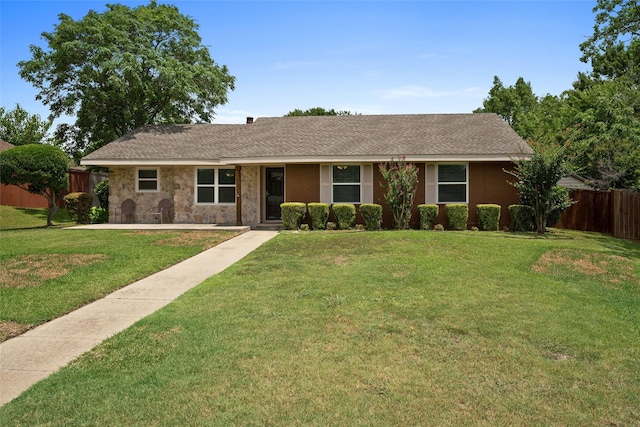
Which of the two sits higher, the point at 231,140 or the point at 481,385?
the point at 231,140

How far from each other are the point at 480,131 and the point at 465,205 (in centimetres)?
436

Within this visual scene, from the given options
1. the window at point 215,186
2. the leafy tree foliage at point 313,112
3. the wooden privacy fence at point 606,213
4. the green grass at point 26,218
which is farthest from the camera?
the leafy tree foliage at point 313,112

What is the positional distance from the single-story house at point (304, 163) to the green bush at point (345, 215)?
38.2 inches

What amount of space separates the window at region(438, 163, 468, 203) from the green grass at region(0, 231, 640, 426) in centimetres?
808

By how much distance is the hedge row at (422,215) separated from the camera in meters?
15.4

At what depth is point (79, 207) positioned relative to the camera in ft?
62.5

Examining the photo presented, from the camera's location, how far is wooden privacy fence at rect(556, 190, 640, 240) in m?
14.7

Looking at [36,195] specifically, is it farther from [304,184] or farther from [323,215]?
[323,215]

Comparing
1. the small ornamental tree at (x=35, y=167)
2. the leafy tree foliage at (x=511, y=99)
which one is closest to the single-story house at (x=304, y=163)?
the small ornamental tree at (x=35, y=167)

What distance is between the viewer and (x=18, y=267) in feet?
29.3

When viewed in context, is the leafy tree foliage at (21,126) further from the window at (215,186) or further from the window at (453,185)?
the window at (453,185)

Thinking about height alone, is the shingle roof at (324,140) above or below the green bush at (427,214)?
above

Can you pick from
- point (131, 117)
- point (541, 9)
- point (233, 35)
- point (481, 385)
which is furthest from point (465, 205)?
point (131, 117)

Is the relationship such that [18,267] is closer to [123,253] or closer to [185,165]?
[123,253]
